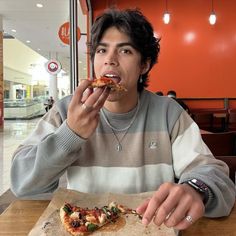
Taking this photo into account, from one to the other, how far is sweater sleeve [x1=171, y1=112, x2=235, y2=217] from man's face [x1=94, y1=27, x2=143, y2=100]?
0.99 feet

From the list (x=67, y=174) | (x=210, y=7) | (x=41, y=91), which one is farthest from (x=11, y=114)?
(x=67, y=174)

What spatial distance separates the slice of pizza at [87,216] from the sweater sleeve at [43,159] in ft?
0.55

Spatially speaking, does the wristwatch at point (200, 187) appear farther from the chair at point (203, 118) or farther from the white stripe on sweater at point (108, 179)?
the chair at point (203, 118)

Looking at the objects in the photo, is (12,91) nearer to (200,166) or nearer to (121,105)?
(121,105)

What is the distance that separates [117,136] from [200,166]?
0.38 meters

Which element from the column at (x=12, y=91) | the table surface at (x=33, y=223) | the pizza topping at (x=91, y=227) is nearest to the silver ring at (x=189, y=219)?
the table surface at (x=33, y=223)

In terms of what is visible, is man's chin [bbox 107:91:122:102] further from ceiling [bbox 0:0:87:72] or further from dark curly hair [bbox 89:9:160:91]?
ceiling [bbox 0:0:87:72]

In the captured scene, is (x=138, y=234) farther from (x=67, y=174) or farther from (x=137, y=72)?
(x=137, y=72)

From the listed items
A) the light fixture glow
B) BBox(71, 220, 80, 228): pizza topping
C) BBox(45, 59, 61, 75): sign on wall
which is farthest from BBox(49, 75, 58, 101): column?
BBox(71, 220, 80, 228): pizza topping

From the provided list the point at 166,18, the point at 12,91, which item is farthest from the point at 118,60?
the point at 12,91

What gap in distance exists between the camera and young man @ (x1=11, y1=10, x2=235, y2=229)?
1.13m

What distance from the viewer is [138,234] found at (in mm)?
895

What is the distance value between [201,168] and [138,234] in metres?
0.39

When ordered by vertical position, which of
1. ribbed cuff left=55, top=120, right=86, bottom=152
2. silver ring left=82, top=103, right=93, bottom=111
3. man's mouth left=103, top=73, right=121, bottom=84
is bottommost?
ribbed cuff left=55, top=120, right=86, bottom=152
